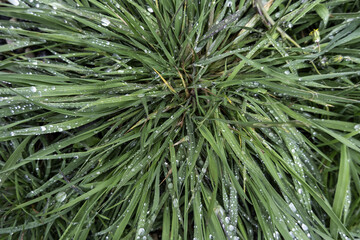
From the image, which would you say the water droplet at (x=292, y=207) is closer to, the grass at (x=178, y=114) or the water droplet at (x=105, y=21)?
the grass at (x=178, y=114)

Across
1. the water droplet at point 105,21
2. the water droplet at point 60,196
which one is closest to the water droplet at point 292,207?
the water droplet at point 60,196

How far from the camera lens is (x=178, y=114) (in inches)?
43.2

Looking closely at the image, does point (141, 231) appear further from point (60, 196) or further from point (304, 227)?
point (304, 227)

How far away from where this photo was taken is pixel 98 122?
1187mm

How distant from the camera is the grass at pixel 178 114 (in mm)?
1061

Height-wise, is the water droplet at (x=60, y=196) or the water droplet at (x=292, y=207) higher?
the water droplet at (x=292, y=207)

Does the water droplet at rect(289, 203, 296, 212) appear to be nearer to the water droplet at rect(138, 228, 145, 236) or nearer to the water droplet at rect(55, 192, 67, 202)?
the water droplet at rect(138, 228, 145, 236)

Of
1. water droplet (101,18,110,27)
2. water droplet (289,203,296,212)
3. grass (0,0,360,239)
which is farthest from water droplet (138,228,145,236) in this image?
water droplet (101,18,110,27)

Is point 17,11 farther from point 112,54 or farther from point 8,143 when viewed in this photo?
point 8,143

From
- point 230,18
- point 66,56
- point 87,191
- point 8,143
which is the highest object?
point 230,18

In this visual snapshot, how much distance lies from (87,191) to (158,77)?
21.8 inches

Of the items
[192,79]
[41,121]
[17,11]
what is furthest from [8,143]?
[192,79]

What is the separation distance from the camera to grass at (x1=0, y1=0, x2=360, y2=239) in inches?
41.8

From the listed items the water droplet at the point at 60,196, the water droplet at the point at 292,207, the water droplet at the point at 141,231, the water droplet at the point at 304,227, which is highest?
the water droplet at the point at 292,207
